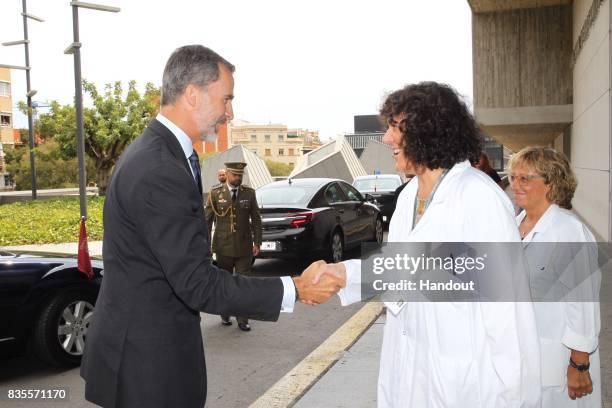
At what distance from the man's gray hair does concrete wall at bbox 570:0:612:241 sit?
9.81 m

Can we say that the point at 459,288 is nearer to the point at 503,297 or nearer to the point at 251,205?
the point at 503,297

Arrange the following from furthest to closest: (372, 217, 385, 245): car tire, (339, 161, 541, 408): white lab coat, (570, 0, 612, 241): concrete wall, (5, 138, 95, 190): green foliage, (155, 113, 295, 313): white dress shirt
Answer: (5, 138, 95, 190): green foliage
(372, 217, 385, 245): car tire
(570, 0, 612, 241): concrete wall
(155, 113, 295, 313): white dress shirt
(339, 161, 541, 408): white lab coat

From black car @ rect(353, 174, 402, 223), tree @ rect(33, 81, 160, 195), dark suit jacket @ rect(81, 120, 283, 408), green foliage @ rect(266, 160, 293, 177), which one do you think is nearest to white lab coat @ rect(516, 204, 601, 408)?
dark suit jacket @ rect(81, 120, 283, 408)

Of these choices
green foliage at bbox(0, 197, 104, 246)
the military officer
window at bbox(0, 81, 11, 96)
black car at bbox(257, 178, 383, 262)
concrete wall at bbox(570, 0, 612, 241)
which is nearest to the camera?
the military officer

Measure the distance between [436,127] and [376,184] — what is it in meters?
16.3

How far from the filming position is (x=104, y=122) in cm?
3070

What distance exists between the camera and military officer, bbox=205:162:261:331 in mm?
7328

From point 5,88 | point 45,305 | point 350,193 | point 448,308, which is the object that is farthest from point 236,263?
point 5,88

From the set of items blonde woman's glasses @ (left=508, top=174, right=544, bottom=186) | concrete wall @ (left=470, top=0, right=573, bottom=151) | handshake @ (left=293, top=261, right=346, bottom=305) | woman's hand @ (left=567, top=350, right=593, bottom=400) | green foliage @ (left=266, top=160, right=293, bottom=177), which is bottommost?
woman's hand @ (left=567, top=350, right=593, bottom=400)

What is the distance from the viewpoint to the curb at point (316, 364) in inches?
176

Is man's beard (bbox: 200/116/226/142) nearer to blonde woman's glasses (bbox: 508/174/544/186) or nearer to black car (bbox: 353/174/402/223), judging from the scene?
blonde woman's glasses (bbox: 508/174/544/186)

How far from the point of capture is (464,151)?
2217 mm

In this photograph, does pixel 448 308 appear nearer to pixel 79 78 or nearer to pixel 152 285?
pixel 152 285

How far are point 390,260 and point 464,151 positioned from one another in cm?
48
